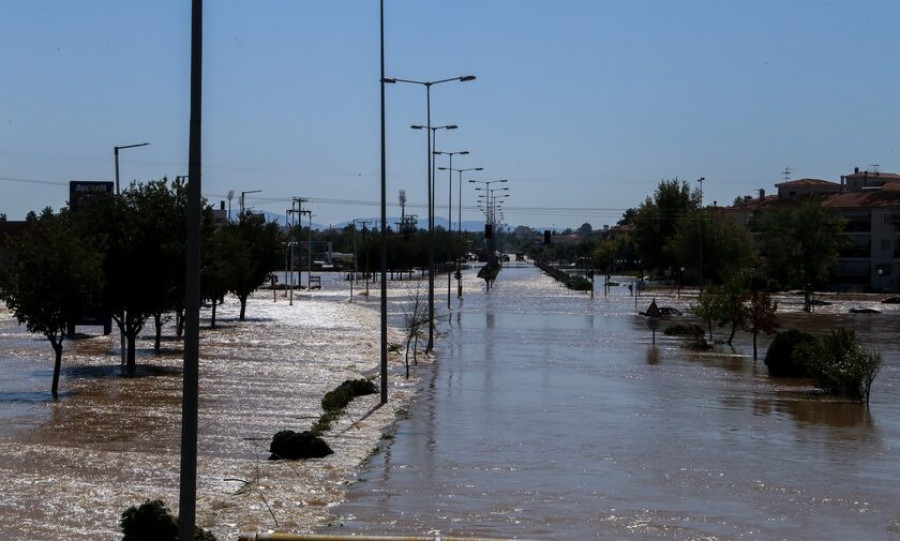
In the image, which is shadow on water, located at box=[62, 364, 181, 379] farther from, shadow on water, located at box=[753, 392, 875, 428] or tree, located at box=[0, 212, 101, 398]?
shadow on water, located at box=[753, 392, 875, 428]

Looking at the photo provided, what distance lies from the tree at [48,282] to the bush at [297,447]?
11.4 metres

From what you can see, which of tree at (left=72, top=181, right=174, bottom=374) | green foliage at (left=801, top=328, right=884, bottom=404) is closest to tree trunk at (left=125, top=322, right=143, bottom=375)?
tree at (left=72, top=181, right=174, bottom=374)

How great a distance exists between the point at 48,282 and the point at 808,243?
80.0 m

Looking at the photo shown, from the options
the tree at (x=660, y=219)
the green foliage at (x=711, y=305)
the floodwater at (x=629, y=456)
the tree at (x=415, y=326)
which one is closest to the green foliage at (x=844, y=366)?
the floodwater at (x=629, y=456)

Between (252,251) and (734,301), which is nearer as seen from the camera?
(734,301)

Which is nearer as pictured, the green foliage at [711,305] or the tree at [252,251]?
the green foliage at [711,305]

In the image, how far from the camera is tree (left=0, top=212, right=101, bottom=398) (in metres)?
29.4

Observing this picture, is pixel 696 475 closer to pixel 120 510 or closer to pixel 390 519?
pixel 390 519

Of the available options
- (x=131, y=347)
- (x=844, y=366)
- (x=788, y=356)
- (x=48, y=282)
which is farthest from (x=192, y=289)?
(x=788, y=356)

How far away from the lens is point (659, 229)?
465 ft

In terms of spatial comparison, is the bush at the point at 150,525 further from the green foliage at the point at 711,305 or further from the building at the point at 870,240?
the building at the point at 870,240

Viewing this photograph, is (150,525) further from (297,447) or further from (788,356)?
(788,356)

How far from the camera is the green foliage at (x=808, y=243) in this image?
319 ft

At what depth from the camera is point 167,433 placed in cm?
2369
